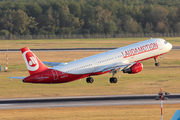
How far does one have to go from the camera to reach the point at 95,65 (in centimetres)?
6700

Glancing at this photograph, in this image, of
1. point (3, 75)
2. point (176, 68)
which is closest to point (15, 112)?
point (3, 75)

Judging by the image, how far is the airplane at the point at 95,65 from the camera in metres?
61.3

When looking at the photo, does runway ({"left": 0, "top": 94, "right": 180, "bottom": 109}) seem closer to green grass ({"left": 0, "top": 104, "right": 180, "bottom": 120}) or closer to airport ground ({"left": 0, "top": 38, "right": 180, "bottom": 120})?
green grass ({"left": 0, "top": 104, "right": 180, "bottom": 120})

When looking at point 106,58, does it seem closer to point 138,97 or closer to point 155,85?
point 138,97

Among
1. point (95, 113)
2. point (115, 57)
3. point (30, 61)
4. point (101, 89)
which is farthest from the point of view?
point (101, 89)

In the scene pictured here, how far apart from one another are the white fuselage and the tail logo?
3871mm

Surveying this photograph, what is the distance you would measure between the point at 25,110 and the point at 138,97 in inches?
817

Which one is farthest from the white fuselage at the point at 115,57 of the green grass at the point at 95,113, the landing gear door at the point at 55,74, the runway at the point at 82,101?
the green grass at the point at 95,113

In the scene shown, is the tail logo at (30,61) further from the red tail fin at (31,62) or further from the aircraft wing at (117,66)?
the aircraft wing at (117,66)

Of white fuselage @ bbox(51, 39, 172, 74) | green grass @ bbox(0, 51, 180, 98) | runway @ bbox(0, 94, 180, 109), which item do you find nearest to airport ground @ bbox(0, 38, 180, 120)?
green grass @ bbox(0, 51, 180, 98)

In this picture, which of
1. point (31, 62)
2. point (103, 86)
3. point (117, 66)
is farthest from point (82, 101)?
point (103, 86)

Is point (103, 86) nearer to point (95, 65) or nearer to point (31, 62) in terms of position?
point (95, 65)

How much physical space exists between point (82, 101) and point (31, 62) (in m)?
10.9

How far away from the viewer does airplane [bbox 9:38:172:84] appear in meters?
61.3
